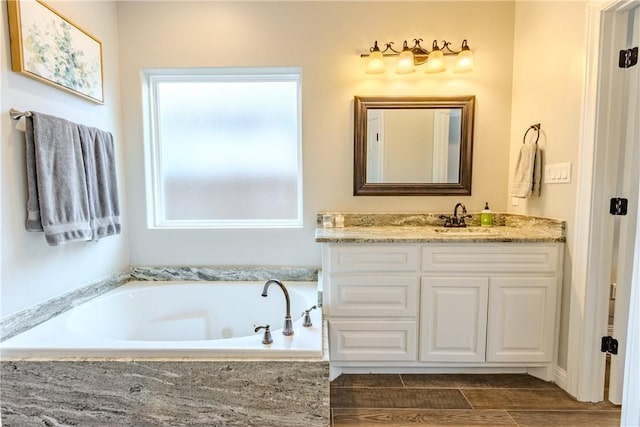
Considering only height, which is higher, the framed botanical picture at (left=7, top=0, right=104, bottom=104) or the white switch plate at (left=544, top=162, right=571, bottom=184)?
the framed botanical picture at (left=7, top=0, right=104, bottom=104)

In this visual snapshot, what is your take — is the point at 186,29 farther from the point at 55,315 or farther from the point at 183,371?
the point at 183,371

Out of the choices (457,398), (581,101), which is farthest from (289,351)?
(581,101)

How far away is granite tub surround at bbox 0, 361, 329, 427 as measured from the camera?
4.68 feet

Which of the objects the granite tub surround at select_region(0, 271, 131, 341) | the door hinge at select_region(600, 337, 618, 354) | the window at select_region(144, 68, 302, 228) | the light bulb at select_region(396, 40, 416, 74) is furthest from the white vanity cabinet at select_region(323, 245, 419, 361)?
the granite tub surround at select_region(0, 271, 131, 341)

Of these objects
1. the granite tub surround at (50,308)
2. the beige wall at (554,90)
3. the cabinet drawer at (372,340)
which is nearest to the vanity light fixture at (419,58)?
the beige wall at (554,90)

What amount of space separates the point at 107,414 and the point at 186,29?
7.91 ft

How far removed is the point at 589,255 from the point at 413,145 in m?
1.27

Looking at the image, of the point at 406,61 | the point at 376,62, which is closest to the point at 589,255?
the point at 406,61

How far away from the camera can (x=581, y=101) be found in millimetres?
1806

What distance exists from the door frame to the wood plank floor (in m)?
0.15

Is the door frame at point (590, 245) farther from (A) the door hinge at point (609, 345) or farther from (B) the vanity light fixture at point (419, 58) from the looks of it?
(B) the vanity light fixture at point (419, 58)

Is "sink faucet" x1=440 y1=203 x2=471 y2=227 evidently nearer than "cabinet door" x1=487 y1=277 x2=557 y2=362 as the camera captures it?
No

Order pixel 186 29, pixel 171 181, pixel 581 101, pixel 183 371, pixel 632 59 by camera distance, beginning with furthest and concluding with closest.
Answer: pixel 171 181
pixel 186 29
pixel 581 101
pixel 632 59
pixel 183 371

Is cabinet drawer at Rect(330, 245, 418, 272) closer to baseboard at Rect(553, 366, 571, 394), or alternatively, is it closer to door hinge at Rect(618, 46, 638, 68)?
baseboard at Rect(553, 366, 571, 394)
